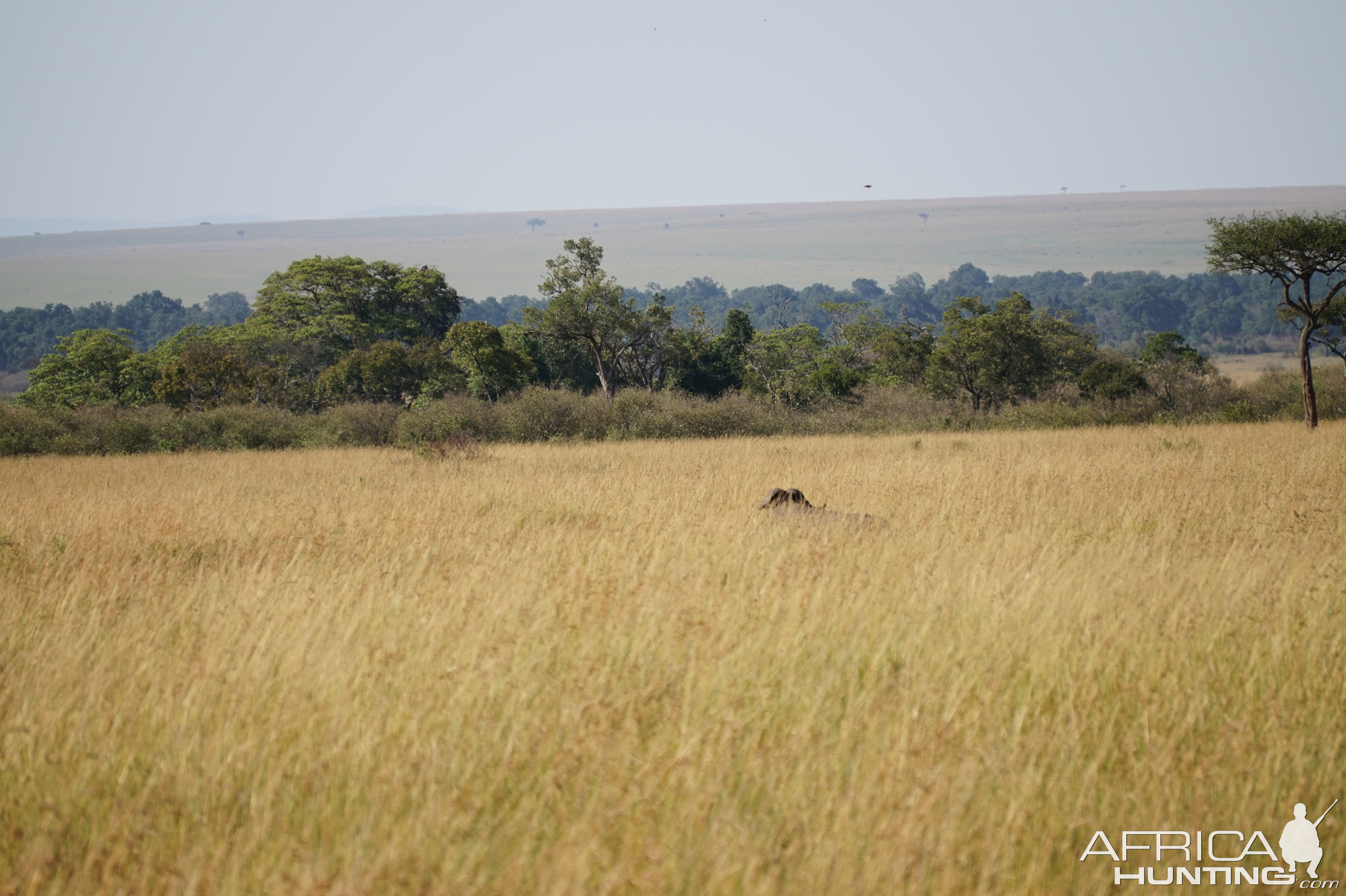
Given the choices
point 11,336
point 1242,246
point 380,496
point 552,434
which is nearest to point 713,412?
point 552,434

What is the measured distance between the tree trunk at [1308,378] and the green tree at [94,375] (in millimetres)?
46316

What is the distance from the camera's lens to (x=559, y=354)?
4591cm

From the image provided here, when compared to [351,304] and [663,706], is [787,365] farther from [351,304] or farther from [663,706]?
[663,706]

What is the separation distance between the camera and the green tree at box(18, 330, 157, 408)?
129 ft

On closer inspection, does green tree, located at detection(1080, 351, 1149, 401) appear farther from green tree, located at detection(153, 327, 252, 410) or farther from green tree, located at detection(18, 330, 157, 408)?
green tree, located at detection(18, 330, 157, 408)

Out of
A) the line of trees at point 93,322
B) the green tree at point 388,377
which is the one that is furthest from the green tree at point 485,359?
the line of trees at point 93,322

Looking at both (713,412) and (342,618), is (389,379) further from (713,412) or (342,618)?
(342,618)

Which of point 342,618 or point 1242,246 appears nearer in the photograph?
point 342,618

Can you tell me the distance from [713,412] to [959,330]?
12.7 meters

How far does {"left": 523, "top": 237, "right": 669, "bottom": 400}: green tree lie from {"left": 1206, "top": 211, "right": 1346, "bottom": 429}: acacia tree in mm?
24983

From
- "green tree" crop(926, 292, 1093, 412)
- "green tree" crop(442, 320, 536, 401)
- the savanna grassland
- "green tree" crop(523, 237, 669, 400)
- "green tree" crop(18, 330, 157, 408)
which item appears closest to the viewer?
the savanna grassland

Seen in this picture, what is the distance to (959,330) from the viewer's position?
32062 millimetres

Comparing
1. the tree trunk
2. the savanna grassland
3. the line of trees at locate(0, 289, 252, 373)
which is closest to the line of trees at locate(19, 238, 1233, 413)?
the tree trunk

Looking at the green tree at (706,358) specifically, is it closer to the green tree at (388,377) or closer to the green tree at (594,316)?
the green tree at (594,316)
